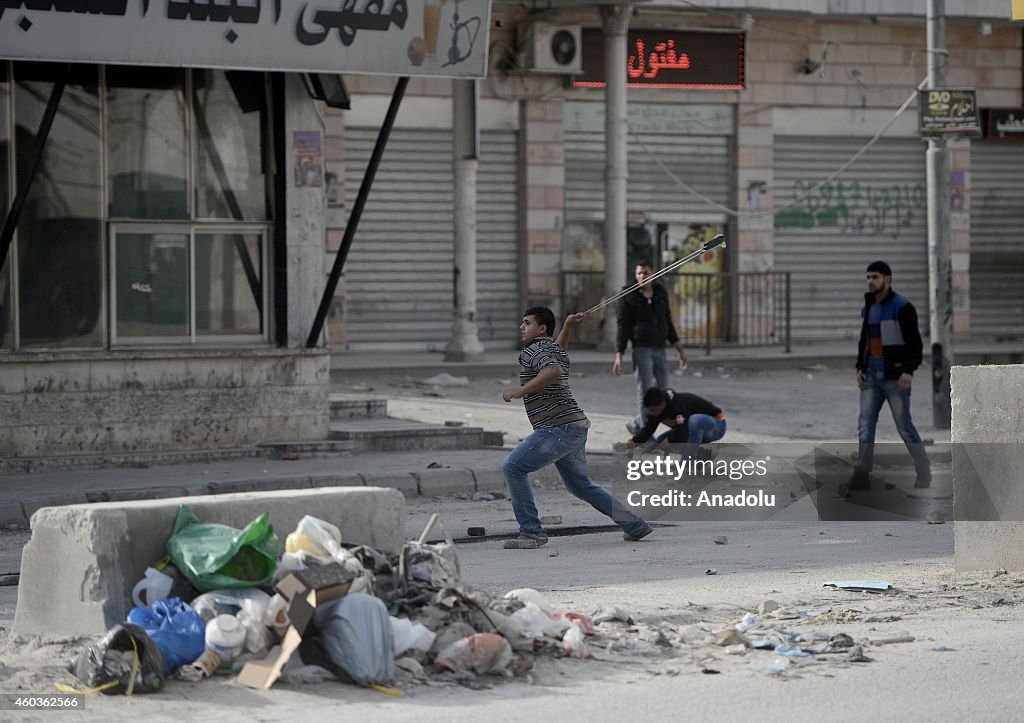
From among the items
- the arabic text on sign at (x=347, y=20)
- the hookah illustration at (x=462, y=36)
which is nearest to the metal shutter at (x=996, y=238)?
the hookah illustration at (x=462, y=36)

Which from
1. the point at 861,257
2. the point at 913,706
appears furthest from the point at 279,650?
the point at 861,257

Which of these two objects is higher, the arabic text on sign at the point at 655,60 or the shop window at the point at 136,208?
the arabic text on sign at the point at 655,60

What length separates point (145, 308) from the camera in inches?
536

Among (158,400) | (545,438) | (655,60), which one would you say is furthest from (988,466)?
(655,60)

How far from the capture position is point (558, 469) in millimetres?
9523

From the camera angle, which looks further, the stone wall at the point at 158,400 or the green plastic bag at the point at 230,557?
the stone wall at the point at 158,400

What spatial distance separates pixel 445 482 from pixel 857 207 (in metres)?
16.1

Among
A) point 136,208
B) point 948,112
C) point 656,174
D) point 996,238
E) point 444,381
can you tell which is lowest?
point 444,381

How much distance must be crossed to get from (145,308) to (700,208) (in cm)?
1341

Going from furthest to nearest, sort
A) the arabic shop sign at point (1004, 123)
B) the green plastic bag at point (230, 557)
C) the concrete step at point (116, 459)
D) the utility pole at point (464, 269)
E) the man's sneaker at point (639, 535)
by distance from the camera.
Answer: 1. the arabic shop sign at point (1004, 123)
2. the utility pole at point (464, 269)
3. the concrete step at point (116, 459)
4. the man's sneaker at point (639, 535)
5. the green plastic bag at point (230, 557)

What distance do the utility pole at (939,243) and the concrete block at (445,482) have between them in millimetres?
5713

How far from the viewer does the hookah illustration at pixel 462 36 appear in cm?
1388

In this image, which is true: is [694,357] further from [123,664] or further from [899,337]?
[123,664]

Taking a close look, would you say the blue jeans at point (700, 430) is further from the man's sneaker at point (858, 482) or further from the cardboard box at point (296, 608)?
the cardboard box at point (296, 608)
